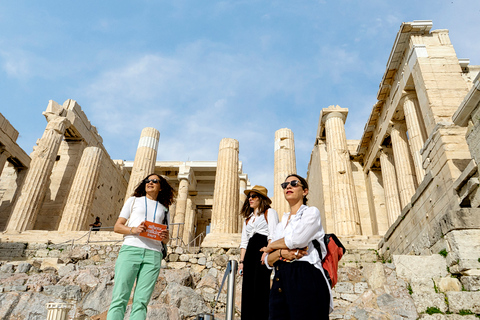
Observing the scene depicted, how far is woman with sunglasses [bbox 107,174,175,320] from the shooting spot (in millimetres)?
3562

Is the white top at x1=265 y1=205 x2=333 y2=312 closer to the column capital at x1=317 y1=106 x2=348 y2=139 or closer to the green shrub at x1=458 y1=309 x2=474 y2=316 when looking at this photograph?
the green shrub at x1=458 y1=309 x2=474 y2=316

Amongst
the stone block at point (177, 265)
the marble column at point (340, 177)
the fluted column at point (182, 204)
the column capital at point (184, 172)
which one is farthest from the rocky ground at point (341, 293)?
the column capital at point (184, 172)

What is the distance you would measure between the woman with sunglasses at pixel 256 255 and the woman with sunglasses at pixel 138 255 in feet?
3.36

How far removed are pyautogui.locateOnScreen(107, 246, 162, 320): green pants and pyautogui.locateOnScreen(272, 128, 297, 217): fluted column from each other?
47.1 ft

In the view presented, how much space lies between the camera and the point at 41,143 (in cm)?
1930

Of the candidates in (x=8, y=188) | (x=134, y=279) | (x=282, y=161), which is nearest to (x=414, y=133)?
(x=282, y=161)

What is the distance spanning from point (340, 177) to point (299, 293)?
51.1 feet

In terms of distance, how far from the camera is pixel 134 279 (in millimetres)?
3756

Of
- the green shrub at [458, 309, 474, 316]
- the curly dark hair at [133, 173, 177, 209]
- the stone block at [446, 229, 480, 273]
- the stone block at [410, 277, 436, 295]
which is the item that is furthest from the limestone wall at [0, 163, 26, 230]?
the green shrub at [458, 309, 474, 316]

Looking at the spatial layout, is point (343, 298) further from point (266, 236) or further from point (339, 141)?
point (339, 141)

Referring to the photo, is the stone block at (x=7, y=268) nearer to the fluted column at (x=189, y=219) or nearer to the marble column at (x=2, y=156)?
the marble column at (x=2, y=156)

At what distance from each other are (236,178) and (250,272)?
47.5ft

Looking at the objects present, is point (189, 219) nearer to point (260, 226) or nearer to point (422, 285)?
point (422, 285)

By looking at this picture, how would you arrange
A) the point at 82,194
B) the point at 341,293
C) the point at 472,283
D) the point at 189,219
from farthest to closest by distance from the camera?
the point at 189,219 → the point at 82,194 → the point at 341,293 → the point at 472,283
